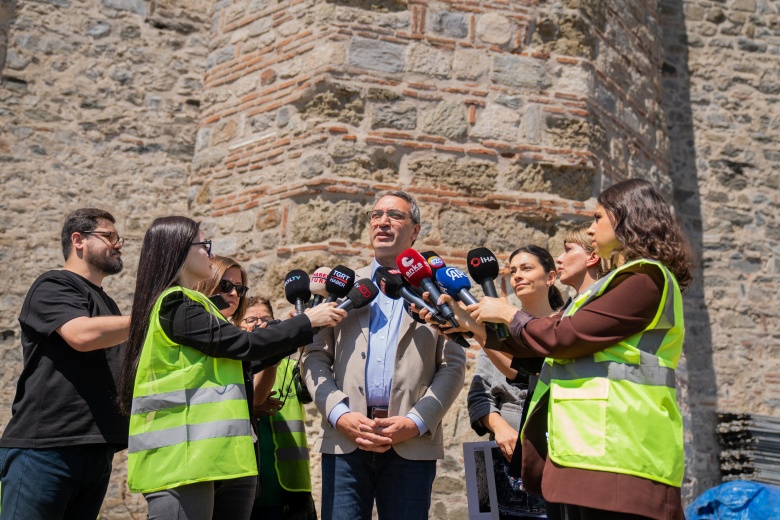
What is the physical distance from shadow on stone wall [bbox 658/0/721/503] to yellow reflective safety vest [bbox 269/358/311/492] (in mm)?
4895

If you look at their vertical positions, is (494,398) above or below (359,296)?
below

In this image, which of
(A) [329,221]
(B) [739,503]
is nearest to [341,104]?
(A) [329,221]

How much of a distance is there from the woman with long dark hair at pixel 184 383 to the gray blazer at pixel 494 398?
3.37 ft

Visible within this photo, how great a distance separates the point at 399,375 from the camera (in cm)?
367

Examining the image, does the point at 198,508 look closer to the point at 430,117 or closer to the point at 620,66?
the point at 430,117

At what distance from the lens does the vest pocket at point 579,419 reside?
2.62 meters

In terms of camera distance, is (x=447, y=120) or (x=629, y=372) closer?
(x=629, y=372)

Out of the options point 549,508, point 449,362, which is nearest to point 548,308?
point 449,362

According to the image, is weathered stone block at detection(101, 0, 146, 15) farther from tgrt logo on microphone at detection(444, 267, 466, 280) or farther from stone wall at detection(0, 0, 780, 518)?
tgrt logo on microphone at detection(444, 267, 466, 280)

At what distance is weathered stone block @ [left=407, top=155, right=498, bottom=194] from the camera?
5.90m

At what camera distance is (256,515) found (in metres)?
4.05

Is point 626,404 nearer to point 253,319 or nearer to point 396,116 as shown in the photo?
point 253,319

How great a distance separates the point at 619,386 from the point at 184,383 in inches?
61.8

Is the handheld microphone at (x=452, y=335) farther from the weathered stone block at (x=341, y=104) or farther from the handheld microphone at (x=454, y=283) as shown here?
the weathered stone block at (x=341, y=104)
